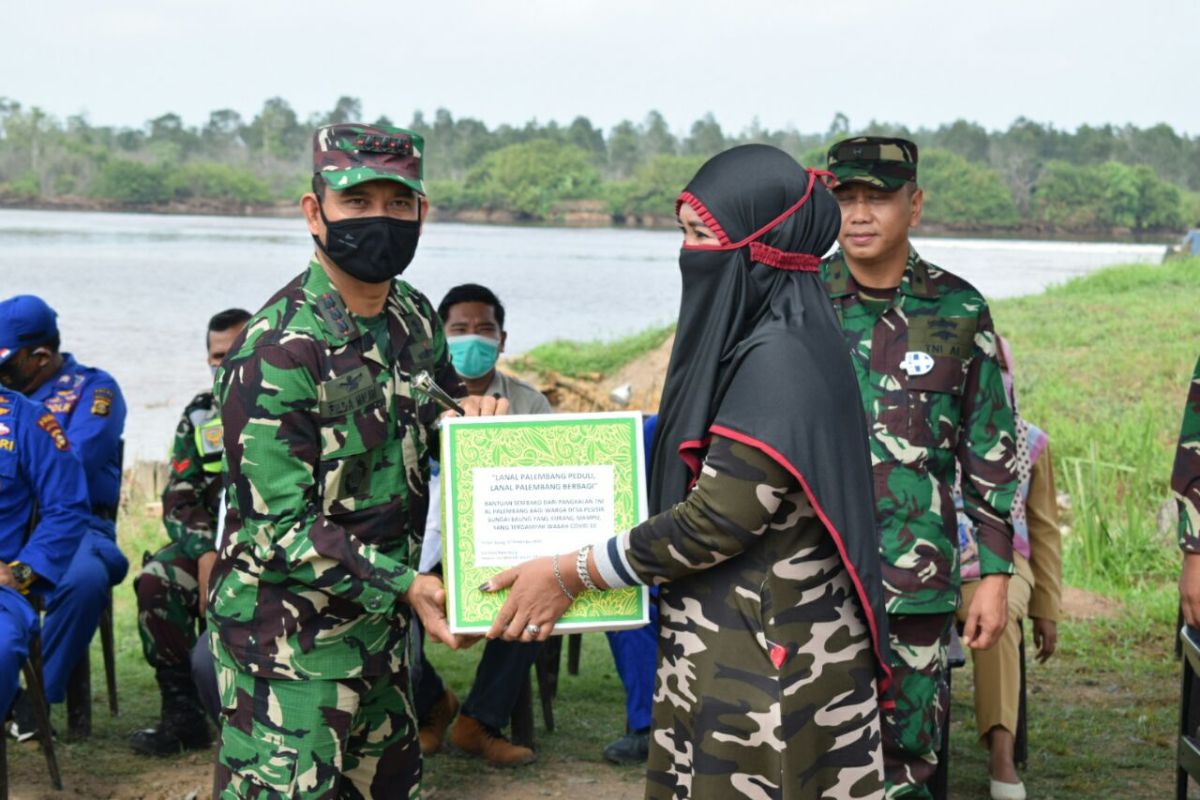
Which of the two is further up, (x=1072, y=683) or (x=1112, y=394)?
(x=1112, y=394)

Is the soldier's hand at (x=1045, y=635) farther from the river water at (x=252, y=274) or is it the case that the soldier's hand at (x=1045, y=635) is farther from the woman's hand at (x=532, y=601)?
the river water at (x=252, y=274)

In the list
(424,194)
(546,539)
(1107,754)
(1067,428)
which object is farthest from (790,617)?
(1067,428)

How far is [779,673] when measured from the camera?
269 cm

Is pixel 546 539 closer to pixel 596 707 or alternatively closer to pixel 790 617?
pixel 790 617

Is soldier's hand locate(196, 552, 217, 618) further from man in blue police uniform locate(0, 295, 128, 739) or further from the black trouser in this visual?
the black trouser

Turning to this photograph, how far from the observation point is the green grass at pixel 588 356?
16.5m

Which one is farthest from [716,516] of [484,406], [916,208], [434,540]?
[434,540]

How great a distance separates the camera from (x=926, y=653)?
365 cm

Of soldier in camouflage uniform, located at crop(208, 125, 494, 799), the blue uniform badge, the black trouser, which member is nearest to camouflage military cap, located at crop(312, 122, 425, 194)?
soldier in camouflage uniform, located at crop(208, 125, 494, 799)

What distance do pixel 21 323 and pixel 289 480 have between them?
3036 mm

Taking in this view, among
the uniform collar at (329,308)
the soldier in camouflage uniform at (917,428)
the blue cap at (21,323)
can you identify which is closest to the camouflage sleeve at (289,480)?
the uniform collar at (329,308)

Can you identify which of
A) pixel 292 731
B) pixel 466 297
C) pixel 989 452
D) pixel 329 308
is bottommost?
pixel 292 731

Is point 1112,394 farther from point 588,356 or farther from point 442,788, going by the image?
point 442,788

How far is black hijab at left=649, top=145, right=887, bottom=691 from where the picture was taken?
8.62ft
